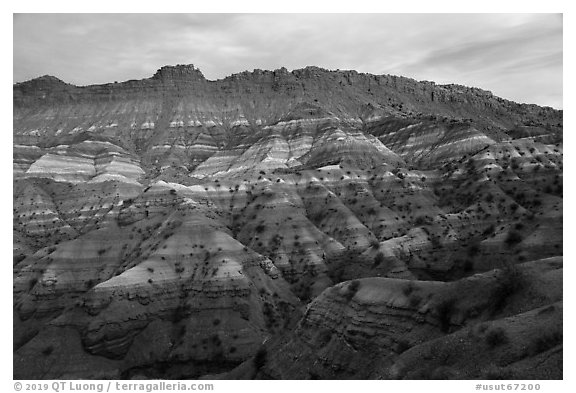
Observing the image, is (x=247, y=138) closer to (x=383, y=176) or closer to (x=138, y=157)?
(x=138, y=157)

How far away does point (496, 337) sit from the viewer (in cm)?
2659

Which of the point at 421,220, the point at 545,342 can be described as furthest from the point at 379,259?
the point at 545,342

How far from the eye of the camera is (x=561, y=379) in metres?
21.6

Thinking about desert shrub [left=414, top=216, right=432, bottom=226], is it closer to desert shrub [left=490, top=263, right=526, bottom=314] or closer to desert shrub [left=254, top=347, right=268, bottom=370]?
desert shrub [left=254, top=347, right=268, bottom=370]

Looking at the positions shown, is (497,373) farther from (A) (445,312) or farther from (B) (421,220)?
(B) (421,220)

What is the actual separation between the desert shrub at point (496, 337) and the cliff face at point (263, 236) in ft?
9.41

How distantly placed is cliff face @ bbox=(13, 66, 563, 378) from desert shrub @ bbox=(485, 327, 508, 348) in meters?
2.87

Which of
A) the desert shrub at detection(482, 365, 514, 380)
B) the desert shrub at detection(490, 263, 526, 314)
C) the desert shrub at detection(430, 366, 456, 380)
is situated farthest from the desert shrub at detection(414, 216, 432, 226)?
the desert shrub at detection(482, 365, 514, 380)

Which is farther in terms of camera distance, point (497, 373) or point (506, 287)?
point (506, 287)

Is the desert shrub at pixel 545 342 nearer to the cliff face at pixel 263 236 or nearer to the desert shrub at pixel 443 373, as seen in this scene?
the cliff face at pixel 263 236

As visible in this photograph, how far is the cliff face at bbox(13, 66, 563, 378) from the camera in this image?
188 feet

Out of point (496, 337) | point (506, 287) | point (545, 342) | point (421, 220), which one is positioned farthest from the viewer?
point (421, 220)

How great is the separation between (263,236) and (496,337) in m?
63.0

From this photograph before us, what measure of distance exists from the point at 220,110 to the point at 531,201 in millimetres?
111618
